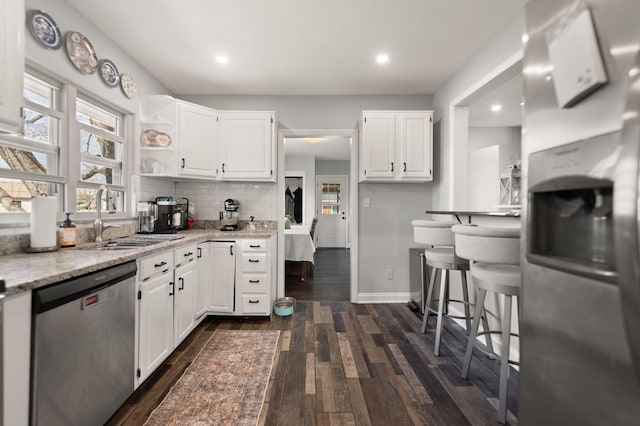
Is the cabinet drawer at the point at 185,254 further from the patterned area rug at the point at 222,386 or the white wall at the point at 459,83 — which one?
the white wall at the point at 459,83

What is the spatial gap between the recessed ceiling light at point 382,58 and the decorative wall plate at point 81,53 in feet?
7.95

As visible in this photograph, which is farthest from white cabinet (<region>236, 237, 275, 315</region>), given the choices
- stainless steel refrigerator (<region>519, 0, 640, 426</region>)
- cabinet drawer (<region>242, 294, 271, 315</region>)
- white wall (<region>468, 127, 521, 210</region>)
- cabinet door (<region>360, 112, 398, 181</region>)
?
white wall (<region>468, 127, 521, 210</region>)

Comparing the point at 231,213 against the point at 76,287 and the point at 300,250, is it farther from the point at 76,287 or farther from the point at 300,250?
the point at 76,287

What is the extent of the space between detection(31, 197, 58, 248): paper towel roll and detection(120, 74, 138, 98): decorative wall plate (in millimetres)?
1448

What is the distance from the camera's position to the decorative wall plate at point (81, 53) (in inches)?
83.9

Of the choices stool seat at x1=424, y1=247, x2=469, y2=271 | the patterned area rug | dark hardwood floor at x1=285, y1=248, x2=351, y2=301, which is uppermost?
stool seat at x1=424, y1=247, x2=469, y2=271

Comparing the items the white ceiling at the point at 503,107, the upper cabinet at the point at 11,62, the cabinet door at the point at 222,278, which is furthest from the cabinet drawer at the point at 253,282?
the white ceiling at the point at 503,107

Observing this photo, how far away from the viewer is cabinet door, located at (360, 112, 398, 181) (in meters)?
3.40

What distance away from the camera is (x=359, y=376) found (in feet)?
6.74

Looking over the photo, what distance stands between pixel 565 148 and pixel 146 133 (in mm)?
3373

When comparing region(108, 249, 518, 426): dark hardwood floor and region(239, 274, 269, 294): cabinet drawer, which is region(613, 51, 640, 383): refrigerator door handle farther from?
region(239, 274, 269, 294): cabinet drawer

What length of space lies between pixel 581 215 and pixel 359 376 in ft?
5.80

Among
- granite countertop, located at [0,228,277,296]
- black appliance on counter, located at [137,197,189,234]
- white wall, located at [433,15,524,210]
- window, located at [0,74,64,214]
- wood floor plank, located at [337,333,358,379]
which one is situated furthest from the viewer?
black appliance on counter, located at [137,197,189,234]

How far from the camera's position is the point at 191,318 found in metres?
2.63
